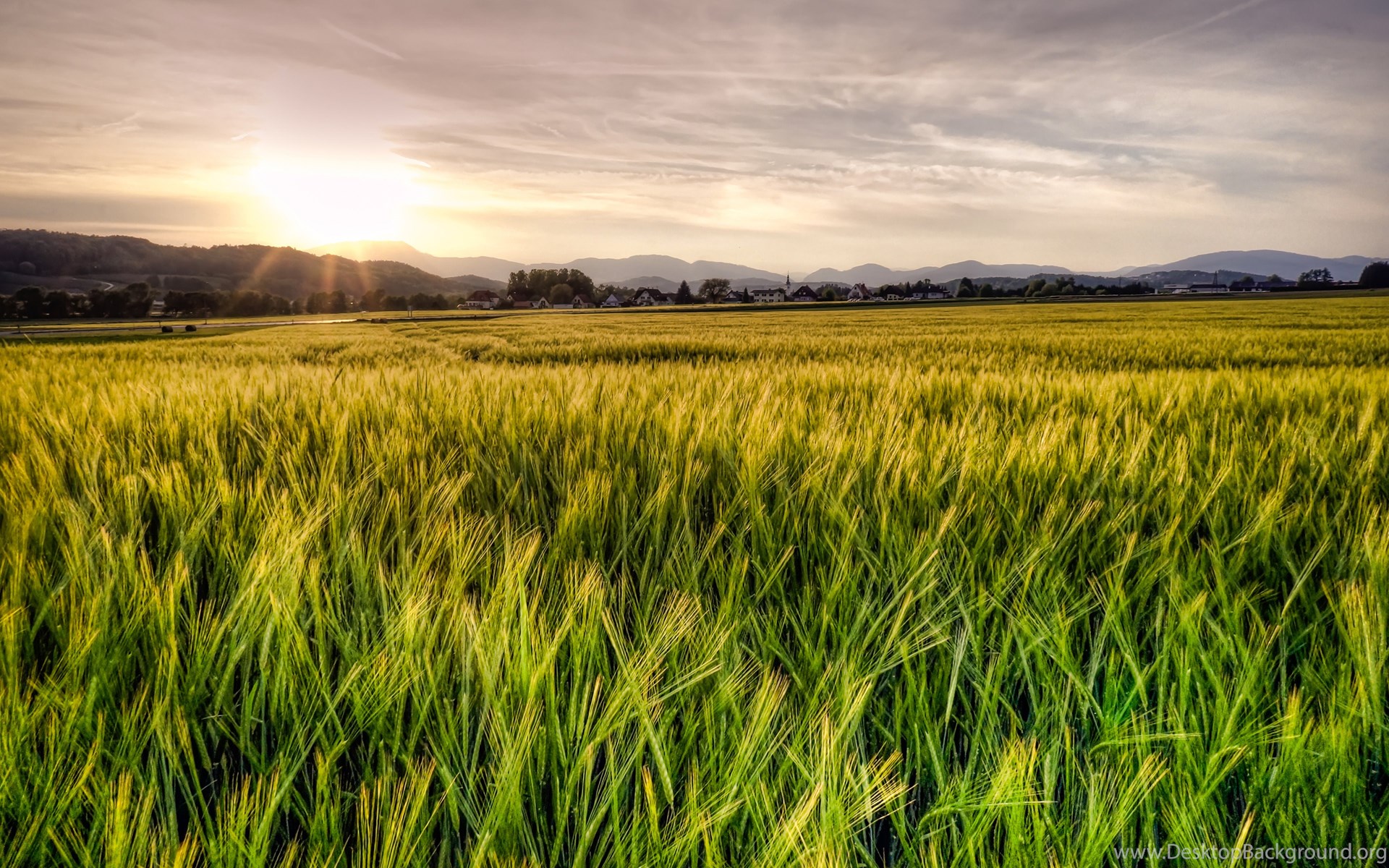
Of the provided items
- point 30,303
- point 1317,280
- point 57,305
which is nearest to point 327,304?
point 57,305

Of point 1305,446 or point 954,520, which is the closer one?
point 954,520

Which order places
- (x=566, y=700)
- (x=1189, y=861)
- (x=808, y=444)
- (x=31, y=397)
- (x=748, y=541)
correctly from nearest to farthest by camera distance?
(x=1189, y=861) < (x=566, y=700) < (x=748, y=541) < (x=808, y=444) < (x=31, y=397)

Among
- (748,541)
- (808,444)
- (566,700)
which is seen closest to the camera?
(566,700)

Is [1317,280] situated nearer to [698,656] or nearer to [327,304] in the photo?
[698,656]

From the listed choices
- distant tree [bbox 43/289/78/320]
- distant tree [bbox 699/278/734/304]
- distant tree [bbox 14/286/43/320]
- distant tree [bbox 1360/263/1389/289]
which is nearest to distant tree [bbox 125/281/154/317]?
distant tree [bbox 43/289/78/320]

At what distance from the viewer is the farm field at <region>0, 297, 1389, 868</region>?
580mm

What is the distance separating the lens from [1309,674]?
81 centimetres

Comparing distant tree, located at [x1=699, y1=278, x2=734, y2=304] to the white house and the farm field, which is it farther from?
the farm field

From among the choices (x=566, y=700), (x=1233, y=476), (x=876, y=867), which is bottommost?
(x=876, y=867)

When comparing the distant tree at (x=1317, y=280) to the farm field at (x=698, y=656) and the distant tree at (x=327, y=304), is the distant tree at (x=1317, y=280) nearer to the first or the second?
the farm field at (x=698, y=656)

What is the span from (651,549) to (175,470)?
107cm

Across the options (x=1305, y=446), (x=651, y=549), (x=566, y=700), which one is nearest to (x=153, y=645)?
(x=566, y=700)

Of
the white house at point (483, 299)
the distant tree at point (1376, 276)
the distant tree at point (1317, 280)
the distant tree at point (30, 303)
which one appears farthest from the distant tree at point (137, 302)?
the distant tree at point (1376, 276)

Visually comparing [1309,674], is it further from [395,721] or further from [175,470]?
[175,470]
